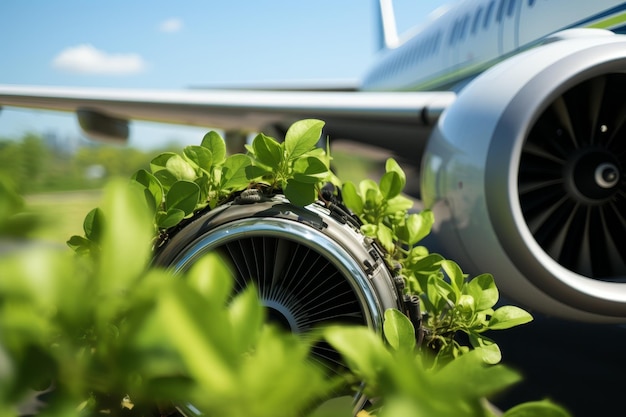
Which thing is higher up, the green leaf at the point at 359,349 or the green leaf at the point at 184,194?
the green leaf at the point at 184,194

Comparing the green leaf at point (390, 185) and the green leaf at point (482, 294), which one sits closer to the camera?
the green leaf at point (482, 294)

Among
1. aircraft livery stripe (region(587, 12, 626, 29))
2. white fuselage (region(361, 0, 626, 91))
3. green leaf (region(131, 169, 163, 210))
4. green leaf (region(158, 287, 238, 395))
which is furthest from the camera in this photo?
white fuselage (region(361, 0, 626, 91))

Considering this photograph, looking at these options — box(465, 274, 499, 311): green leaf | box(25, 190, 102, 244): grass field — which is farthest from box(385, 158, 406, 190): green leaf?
box(25, 190, 102, 244): grass field

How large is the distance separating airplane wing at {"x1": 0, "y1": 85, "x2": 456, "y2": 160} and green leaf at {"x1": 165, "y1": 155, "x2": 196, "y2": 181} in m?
3.44

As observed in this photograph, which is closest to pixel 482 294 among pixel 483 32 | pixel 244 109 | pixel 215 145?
pixel 215 145

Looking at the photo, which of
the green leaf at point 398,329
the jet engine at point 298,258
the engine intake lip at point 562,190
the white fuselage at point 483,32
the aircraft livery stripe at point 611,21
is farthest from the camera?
the white fuselage at point 483,32

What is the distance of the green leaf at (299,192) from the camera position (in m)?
0.85

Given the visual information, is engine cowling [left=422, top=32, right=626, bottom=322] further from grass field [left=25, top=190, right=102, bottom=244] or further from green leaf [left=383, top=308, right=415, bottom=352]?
grass field [left=25, top=190, right=102, bottom=244]

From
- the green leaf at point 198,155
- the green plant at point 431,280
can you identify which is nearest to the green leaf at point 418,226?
the green plant at point 431,280

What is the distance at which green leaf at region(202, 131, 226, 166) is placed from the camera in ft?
2.84

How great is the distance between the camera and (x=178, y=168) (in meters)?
0.83

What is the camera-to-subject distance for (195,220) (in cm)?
94

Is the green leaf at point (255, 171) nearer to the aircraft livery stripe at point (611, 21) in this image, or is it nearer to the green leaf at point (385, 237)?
the green leaf at point (385, 237)

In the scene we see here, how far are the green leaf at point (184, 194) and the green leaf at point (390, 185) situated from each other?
0.39 m
